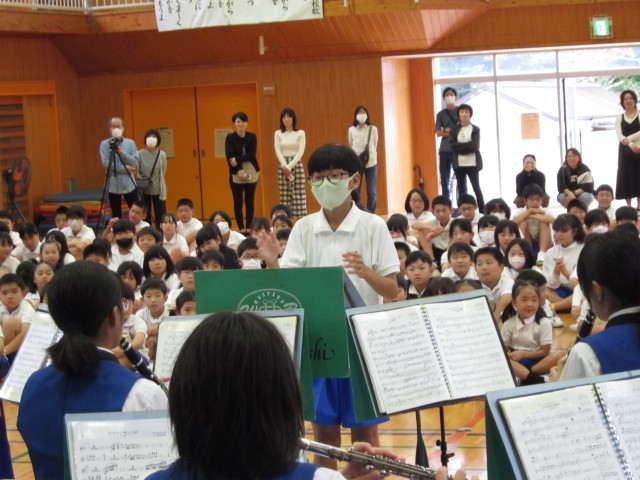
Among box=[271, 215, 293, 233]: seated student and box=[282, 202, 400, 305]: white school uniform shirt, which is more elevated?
box=[282, 202, 400, 305]: white school uniform shirt

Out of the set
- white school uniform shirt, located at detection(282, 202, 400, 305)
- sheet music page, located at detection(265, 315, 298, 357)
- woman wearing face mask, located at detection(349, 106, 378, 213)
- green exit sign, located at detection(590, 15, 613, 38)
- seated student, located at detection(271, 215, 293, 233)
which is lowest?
sheet music page, located at detection(265, 315, 298, 357)

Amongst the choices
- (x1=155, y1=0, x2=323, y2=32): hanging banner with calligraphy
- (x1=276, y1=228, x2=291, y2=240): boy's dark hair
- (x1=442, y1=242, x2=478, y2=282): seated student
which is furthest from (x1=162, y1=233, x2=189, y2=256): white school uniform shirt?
(x1=155, y1=0, x2=323, y2=32): hanging banner with calligraphy

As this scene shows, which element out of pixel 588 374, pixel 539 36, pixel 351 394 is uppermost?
pixel 539 36

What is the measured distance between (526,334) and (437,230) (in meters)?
3.54

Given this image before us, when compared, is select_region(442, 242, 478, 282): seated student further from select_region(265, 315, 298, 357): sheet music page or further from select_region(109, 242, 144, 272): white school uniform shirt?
select_region(265, 315, 298, 357): sheet music page

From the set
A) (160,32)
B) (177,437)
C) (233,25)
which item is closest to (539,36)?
(233,25)

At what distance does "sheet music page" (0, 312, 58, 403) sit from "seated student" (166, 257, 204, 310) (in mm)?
3679

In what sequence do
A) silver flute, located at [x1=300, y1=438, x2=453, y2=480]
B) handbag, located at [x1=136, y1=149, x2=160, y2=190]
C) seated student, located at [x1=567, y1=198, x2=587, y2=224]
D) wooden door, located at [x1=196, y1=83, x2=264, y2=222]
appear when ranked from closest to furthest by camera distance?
1. silver flute, located at [x1=300, y1=438, x2=453, y2=480]
2. seated student, located at [x1=567, y1=198, x2=587, y2=224]
3. handbag, located at [x1=136, y1=149, x2=160, y2=190]
4. wooden door, located at [x1=196, y1=83, x2=264, y2=222]

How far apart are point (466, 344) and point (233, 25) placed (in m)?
11.8

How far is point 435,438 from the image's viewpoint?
5.95 metres

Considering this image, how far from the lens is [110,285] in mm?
2771

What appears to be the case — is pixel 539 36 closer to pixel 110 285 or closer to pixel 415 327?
pixel 415 327

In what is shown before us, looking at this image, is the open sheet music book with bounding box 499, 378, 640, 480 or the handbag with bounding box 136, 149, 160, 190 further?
Result: the handbag with bounding box 136, 149, 160, 190

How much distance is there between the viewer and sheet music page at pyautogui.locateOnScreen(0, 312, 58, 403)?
386cm
